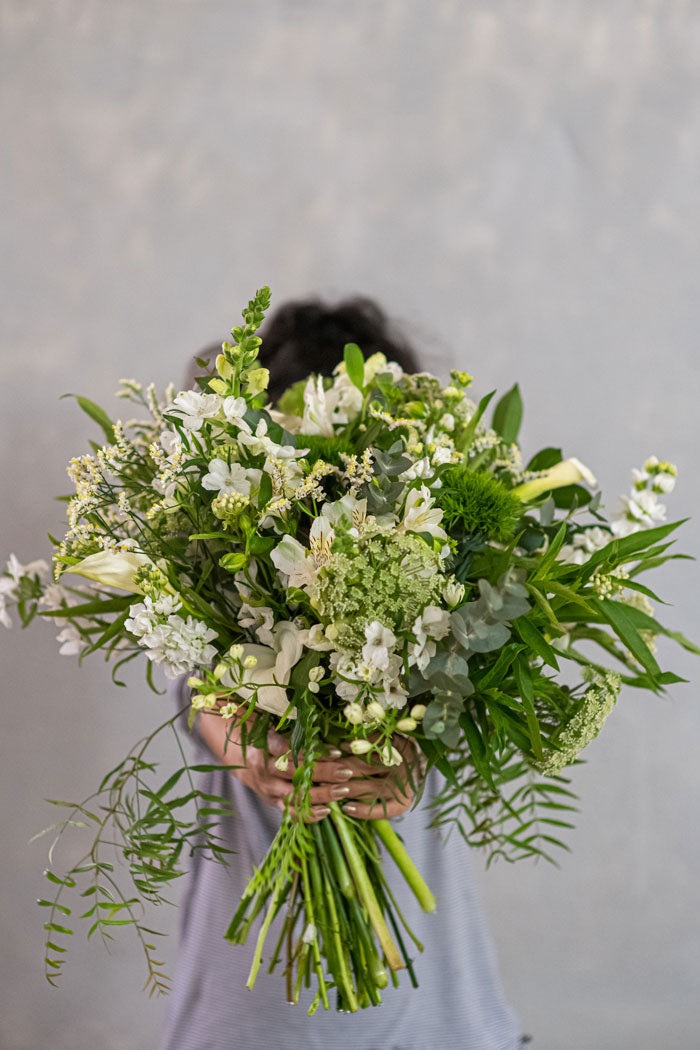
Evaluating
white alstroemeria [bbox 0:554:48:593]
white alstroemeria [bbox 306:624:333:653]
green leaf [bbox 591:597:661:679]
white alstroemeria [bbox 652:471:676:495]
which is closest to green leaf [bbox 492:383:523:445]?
white alstroemeria [bbox 652:471:676:495]

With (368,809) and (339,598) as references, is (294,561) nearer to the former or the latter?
(339,598)

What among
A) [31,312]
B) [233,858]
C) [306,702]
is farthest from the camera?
[31,312]

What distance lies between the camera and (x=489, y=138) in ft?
3.80

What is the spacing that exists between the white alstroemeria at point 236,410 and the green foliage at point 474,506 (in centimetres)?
14

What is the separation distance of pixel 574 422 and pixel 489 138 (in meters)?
0.43

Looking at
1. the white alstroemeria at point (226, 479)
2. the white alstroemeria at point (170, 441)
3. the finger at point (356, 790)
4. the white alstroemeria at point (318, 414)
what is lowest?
the finger at point (356, 790)

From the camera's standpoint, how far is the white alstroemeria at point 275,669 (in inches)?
22.0

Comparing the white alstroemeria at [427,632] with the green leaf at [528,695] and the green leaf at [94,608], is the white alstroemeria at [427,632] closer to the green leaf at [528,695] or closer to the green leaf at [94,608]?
the green leaf at [528,695]

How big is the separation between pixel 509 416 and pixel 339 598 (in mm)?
383

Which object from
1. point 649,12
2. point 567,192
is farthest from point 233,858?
point 649,12

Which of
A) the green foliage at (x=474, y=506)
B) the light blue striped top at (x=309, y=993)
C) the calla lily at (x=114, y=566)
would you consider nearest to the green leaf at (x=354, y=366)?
the green foliage at (x=474, y=506)

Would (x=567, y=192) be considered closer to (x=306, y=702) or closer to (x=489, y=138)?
(x=489, y=138)

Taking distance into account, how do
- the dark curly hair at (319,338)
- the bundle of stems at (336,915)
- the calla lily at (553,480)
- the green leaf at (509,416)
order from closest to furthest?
1. the bundle of stems at (336,915)
2. the calla lily at (553,480)
3. the green leaf at (509,416)
4. the dark curly hair at (319,338)

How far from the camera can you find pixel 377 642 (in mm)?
513
